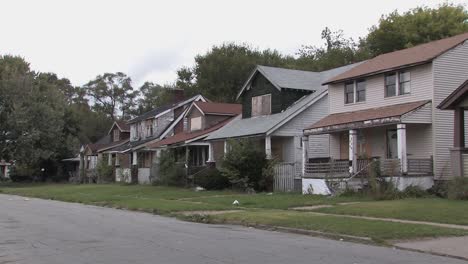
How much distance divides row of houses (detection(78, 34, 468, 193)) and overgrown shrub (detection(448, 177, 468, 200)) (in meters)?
1.10

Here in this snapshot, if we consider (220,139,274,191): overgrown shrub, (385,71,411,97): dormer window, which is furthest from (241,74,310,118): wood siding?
(385,71,411,97): dormer window

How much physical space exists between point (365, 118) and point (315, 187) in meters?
4.22

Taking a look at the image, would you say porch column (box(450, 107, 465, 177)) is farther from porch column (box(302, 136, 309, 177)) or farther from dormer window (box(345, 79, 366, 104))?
porch column (box(302, 136, 309, 177))

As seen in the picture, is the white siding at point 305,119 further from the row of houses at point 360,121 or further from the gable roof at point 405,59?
the gable roof at point 405,59

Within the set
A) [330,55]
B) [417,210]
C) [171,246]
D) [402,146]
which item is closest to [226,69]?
[330,55]

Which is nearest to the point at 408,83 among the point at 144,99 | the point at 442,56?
the point at 442,56

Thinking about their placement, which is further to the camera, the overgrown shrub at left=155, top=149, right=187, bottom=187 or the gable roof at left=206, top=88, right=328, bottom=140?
the overgrown shrub at left=155, top=149, right=187, bottom=187

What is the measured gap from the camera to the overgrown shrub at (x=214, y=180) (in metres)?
35.6

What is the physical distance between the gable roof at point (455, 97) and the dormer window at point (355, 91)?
6.89m

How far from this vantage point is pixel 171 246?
12734 mm

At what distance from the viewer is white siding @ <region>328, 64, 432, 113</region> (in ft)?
91.6

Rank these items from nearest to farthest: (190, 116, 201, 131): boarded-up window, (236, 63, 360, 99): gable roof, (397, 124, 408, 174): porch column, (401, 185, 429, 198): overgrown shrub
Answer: (401, 185, 429, 198): overgrown shrub, (397, 124, 408, 174): porch column, (236, 63, 360, 99): gable roof, (190, 116, 201, 131): boarded-up window

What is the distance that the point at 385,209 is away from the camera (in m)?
20.0

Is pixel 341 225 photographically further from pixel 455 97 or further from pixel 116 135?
pixel 116 135
